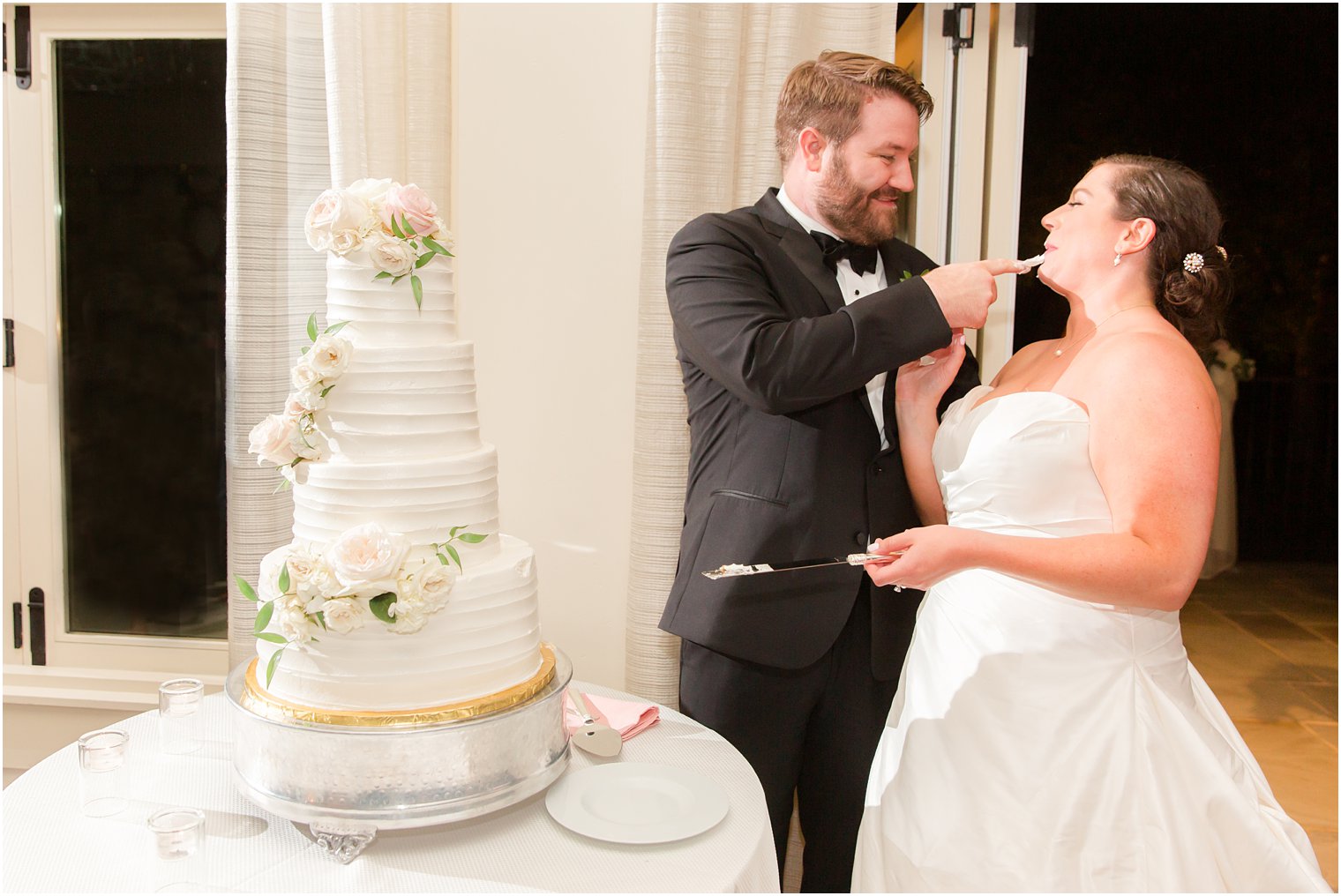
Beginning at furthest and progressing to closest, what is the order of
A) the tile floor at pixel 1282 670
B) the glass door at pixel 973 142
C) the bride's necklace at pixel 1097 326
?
the tile floor at pixel 1282 670
the glass door at pixel 973 142
the bride's necklace at pixel 1097 326

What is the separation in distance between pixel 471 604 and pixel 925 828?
2.83 feet

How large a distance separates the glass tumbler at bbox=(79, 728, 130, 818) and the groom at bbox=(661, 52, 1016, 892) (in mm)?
944

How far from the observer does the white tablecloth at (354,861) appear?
1.25m

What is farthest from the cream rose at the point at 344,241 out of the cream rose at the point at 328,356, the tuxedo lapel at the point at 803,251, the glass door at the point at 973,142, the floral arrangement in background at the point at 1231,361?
the floral arrangement in background at the point at 1231,361

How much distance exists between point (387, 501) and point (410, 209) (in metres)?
0.39

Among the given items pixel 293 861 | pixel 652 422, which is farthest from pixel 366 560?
pixel 652 422

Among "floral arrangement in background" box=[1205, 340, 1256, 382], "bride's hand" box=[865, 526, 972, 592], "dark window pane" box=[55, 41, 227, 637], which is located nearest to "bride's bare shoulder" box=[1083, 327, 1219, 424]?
"bride's hand" box=[865, 526, 972, 592]

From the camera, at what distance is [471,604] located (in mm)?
1368

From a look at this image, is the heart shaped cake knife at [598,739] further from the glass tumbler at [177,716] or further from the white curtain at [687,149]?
the white curtain at [687,149]

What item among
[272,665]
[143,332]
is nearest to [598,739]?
[272,665]

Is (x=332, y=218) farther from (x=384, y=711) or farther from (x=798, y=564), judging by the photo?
(x=798, y=564)

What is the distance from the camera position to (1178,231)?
1.85 m

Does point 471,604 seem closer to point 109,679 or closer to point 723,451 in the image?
point 723,451

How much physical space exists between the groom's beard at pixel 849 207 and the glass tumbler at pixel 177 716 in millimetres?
1388
